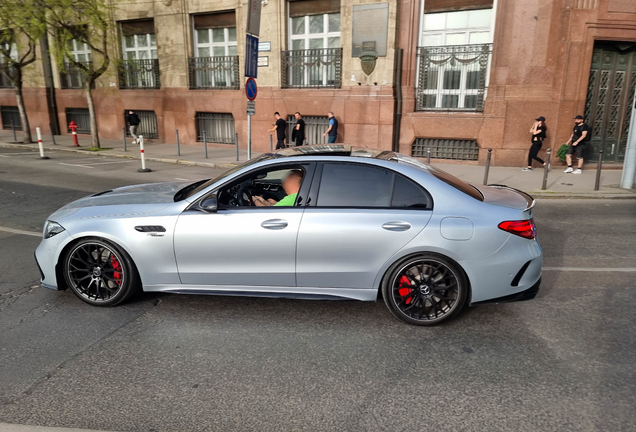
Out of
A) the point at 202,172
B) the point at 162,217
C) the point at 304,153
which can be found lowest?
the point at 202,172

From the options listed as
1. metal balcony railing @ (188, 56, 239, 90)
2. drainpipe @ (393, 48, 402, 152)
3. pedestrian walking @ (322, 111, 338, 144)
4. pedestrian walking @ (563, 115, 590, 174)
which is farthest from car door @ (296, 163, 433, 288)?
metal balcony railing @ (188, 56, 239, 90)

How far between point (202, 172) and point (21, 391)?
11.8 metres

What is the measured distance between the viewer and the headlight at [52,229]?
4633mm

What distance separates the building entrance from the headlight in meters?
16.5

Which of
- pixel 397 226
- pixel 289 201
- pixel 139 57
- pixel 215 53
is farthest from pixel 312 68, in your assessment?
pixel 397 226

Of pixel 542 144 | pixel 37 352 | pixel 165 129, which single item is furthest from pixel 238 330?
pixel 165 129

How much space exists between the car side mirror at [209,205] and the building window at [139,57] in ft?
65.9

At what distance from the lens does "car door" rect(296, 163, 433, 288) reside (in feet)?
13.6

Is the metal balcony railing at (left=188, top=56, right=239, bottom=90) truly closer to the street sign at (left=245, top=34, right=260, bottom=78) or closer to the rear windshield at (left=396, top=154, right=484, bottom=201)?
the street sign at (left=245, top=34, right=260, bottom=78)

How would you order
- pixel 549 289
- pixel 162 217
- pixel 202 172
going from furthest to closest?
1. pixel 202 172
2. pixel 549 289
3. pixel 162 217

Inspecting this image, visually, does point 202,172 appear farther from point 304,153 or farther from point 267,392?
point 267,392

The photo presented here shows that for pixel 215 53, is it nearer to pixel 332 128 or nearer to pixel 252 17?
pixel 252 17

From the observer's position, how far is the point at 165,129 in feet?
73.4

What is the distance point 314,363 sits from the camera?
3689 mm
